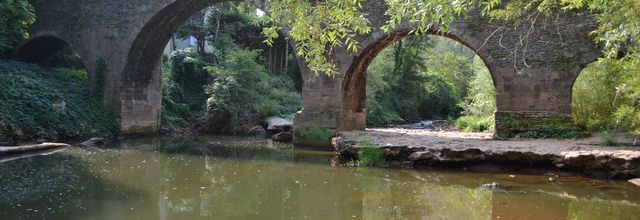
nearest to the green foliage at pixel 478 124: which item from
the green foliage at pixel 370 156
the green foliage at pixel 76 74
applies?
the green foliage at pixel 370 156

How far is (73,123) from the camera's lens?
46.0 ft

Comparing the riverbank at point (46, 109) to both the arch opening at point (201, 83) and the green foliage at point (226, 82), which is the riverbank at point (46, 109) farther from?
the green foliage at point (226, 82)

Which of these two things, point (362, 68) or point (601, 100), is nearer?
point (601, 100)

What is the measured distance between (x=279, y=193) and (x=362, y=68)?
26.4 ft

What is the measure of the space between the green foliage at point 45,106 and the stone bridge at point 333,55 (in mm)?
664

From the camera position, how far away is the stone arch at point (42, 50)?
1659 centimetres

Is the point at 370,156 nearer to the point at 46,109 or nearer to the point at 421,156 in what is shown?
the point at 421,156

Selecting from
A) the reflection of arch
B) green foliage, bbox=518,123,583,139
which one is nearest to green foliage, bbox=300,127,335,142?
the reflection of arch

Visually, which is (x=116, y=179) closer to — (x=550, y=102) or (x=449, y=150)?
(x=449, y=150)

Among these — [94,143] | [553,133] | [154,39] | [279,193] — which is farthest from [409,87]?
[279,193]

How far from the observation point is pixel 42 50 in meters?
17.8

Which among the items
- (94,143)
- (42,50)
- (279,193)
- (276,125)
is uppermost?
(42,50)

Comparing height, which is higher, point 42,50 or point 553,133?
point 42,50

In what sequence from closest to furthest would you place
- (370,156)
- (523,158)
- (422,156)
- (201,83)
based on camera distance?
(523,158)
(422,156)
(370,156)
(201,83)
